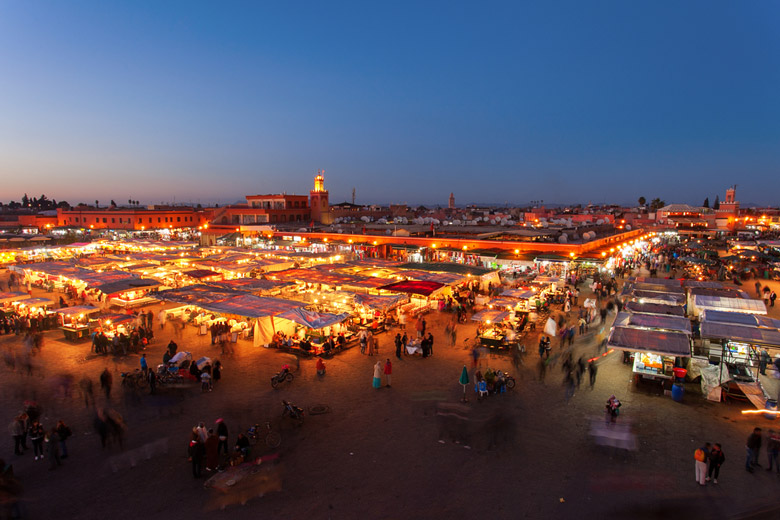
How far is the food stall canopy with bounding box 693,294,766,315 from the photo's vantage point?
516 inches

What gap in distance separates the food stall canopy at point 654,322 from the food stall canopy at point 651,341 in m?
0.34

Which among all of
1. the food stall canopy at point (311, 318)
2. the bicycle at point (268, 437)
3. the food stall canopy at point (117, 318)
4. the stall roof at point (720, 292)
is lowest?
the bicycle at point (268, 437)

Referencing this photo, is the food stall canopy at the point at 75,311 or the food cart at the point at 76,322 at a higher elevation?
the food stall canopy at the point at 75,311

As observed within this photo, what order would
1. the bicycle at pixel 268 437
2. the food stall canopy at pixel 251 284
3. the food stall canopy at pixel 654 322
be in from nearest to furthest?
the bicycle at pixel 268 437 < the food stall canopy at pixel 654 322 < the food stall canopy at pixel 251 284

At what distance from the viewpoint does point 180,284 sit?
21.2 meters

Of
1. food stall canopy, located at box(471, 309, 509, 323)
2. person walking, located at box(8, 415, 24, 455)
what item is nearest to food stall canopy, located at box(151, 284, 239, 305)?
person walking, located at box(8, 415, 24, 455)

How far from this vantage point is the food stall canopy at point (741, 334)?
9656 mm

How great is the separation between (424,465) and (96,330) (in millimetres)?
11858

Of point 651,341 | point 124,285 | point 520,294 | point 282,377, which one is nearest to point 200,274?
point 124,285

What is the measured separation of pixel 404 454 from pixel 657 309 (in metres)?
10.5

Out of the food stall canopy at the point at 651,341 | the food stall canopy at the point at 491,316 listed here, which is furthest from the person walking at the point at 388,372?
the food stall canopy at the point at 651,341

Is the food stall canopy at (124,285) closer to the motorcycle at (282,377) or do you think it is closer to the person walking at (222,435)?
the motorcycle at (282,377)

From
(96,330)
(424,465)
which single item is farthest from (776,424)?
(96,330)

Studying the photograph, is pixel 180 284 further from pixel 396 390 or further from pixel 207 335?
pixel 396 390
